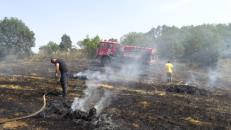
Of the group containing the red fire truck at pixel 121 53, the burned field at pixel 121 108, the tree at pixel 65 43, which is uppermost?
the tree at pixel 65 43

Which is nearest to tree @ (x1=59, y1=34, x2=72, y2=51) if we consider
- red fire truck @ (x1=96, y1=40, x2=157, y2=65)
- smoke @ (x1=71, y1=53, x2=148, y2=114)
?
red fire truck @ (x1=96, y1=40, x2=157, y2=65)

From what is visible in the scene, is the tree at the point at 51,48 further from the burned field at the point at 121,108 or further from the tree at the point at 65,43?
the burned field at the point at 121,108

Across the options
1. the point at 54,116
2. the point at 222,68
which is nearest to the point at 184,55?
the point at 222,68

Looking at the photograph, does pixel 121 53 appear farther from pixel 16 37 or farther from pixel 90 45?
pixel 16 37

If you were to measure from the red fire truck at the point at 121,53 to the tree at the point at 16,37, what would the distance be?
1946 cm

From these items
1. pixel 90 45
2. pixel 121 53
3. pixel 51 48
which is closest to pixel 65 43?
pixel 51 48

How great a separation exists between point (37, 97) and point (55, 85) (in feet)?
14.7

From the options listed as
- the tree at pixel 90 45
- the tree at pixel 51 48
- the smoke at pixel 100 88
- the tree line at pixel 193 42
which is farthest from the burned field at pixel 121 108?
the tree at pixel 51 48

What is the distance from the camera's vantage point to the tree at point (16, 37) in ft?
166

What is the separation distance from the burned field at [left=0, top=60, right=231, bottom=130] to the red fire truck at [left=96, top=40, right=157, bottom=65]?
10478mm

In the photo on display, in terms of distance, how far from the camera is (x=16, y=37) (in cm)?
5191

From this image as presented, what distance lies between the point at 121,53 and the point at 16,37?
874 inches

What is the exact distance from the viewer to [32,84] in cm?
2209

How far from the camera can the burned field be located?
13.4 m
